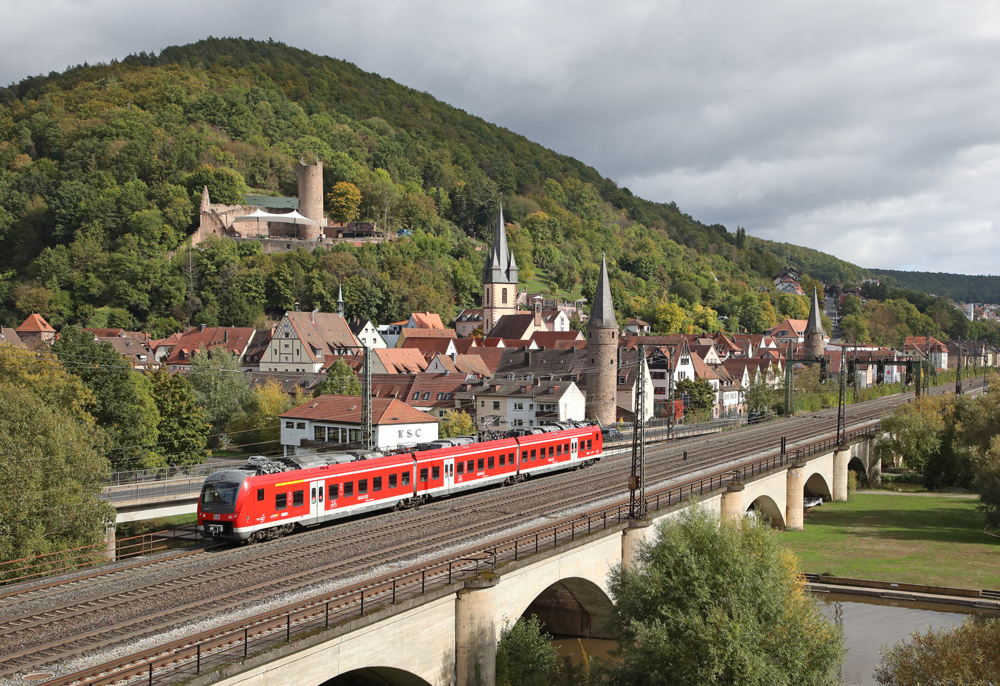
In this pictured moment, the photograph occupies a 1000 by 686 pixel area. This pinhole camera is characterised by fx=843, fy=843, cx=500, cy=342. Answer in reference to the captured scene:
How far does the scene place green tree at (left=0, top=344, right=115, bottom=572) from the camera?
28.3 metres

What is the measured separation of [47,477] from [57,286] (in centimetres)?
10424

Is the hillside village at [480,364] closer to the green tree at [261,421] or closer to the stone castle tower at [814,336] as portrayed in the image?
the stone castle tower at [814,336]

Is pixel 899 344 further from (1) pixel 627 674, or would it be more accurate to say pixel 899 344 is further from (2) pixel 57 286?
(1) pixel 627 674

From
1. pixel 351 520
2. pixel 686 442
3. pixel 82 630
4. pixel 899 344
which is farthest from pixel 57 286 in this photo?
pixel 899 344

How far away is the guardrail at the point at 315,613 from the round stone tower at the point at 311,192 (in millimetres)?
131225

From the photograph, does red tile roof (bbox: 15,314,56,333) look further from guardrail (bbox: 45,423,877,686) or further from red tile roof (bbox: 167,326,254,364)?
guardrail (bbox: 45,423,877,686)

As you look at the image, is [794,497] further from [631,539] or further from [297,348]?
[297,348]

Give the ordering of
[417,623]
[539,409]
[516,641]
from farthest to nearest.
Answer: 1. [539,409]
2. [516,641]
3. [417,623]

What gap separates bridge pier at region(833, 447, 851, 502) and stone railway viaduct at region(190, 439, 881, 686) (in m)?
26.3

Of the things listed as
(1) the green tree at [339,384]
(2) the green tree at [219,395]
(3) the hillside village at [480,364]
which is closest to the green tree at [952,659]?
(3) the hillside village at [480,364]

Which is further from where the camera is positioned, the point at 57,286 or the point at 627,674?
the point at 57,286

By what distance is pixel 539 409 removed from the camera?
221 ft

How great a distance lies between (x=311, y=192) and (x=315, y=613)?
463 ft

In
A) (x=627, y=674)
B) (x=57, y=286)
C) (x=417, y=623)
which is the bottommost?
(x=627, y=674)
